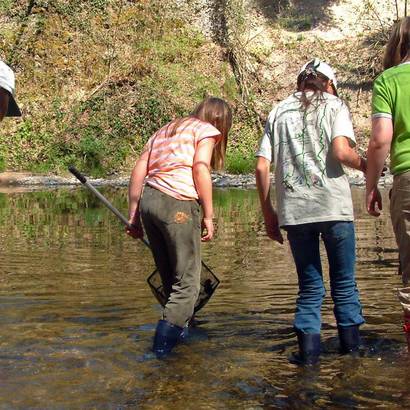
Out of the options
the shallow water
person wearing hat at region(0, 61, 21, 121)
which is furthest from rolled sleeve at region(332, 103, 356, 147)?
person wearing hat at region(0, 61, 21, 121)

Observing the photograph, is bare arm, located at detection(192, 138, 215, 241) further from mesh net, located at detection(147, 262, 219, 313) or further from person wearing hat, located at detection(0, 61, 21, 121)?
person wearing hat, located at detection(0, 61, 21, 121)

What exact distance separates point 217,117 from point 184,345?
4.36 ft

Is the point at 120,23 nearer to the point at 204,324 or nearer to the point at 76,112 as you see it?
the point at 76,112

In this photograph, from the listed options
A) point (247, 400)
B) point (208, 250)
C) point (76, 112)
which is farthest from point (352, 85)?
point (247, 400)

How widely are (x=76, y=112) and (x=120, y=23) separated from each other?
3.59 m

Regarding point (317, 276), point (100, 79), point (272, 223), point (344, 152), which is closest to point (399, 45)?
point (344, 152)

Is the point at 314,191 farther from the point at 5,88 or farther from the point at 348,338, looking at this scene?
the point at 5,88

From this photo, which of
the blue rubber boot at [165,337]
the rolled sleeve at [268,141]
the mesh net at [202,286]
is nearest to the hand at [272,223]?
the rolled sleeve at [268,141]

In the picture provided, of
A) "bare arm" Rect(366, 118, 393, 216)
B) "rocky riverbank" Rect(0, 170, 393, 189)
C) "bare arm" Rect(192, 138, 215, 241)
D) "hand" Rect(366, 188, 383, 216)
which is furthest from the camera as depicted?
"rocky riverbank" Rect(0, 170, 393, 189)

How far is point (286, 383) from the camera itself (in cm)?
430

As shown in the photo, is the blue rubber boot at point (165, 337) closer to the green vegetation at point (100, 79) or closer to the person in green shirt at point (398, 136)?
the person in green shirt at point (398, 136)

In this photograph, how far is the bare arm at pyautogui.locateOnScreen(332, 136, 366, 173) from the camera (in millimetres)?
4582

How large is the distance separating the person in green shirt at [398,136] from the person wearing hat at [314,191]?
0.66 ft

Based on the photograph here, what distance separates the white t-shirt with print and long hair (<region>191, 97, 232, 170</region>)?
531mm
